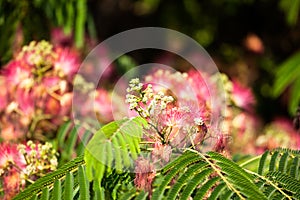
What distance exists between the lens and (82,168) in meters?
1.62

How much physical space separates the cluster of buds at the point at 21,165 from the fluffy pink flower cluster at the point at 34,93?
44 centimetres

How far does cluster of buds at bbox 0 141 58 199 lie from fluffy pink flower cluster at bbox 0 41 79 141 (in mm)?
445

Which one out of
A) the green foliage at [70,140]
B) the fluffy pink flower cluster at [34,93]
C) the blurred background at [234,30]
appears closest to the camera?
the green foliage at [70,140]

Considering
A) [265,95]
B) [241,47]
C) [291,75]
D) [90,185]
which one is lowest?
[90,185]

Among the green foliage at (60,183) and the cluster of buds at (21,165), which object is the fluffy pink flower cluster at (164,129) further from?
the cluster of buds at (21,165)

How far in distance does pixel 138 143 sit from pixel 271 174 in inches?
15.2

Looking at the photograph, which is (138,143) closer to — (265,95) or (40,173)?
(40,173)

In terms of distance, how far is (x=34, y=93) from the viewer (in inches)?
99.4

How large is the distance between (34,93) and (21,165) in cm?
59

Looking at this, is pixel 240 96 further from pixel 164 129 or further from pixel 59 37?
pixel 164 129

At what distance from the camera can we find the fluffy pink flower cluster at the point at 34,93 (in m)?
2.49

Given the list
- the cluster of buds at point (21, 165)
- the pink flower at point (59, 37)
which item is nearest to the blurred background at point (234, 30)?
the pink flower at point (59, 37)

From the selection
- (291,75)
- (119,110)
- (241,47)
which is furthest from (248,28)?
(119,110)

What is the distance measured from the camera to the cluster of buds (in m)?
1.94
